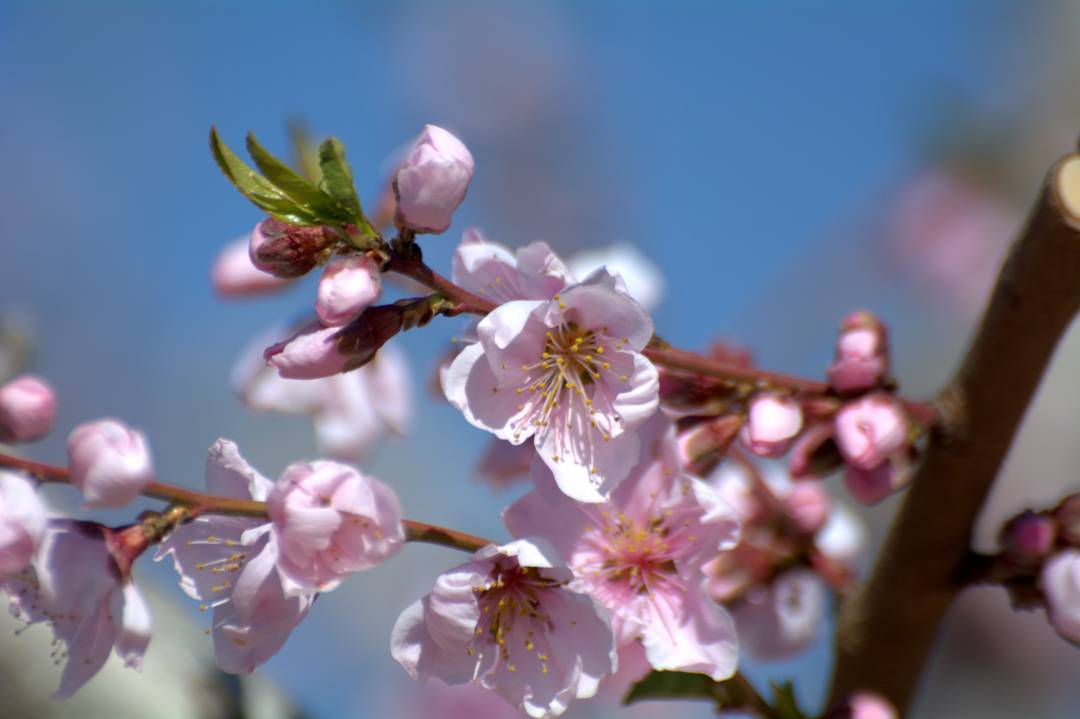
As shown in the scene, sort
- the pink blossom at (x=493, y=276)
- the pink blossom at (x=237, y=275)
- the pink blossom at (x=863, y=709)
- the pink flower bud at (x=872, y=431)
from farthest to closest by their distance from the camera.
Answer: the pink blossom at (x=237, y=275) → the pink blossom at (x=863, y=709) → the pink flower bud at (x=872, y=431) → the pink blossom at (x=493, y=276)

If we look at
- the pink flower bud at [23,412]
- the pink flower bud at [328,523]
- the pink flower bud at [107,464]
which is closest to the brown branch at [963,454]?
the pink flower bud at [328,523]

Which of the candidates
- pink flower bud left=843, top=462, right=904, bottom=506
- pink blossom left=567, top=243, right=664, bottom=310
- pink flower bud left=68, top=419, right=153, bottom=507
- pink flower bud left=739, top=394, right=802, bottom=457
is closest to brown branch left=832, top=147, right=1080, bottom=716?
pink flower bud left=843, top=462, right=904, bottom=506

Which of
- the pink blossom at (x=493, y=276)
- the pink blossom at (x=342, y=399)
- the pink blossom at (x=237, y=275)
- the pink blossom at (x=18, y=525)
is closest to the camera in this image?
the pink blossom at (x=18, y=525)

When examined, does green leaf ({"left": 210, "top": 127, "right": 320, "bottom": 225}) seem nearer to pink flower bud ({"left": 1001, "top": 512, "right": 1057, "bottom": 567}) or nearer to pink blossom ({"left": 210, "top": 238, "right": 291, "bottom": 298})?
pink blossom ({"left": 210, "top": 238, "right": 291, "bottom": 298})

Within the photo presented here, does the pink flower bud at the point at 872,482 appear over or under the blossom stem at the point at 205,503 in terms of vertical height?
over

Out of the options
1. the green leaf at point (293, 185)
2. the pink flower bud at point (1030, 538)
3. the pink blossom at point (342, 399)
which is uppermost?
the pink flower bud at point (1030, 538)

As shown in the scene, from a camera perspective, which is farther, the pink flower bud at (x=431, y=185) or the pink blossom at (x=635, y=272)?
the pink blossom at (x=635, y=272)

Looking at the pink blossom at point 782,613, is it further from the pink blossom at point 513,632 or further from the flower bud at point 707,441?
the pink blossom at point 513,632
